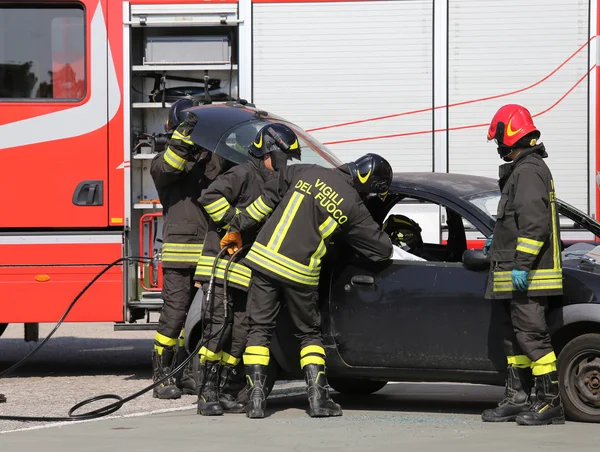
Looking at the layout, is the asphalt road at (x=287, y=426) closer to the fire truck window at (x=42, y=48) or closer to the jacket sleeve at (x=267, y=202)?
the jacket sleeve at (x=267, y=202)

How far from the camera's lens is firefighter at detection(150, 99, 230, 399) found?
29.0 feet

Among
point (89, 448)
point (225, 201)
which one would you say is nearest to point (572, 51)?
point (225, 201)

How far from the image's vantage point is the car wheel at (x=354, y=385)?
346 inches

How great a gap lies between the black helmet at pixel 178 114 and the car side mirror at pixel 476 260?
8.04ft

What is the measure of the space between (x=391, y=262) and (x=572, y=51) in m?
3.34

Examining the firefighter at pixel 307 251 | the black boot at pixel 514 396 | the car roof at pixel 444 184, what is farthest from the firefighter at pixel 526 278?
the firefighter at pixel 307 251

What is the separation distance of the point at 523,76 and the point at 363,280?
3.23 meters

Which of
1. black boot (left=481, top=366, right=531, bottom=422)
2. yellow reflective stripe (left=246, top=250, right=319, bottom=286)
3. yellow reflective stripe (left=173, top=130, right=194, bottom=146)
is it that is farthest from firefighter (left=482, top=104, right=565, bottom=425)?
yellow reflective stripe (left=173, top=130, right=194, bottom=146)

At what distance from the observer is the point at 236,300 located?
7988 millimetres

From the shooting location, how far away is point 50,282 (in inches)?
387

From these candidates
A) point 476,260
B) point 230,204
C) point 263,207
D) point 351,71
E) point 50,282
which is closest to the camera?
point 476,260

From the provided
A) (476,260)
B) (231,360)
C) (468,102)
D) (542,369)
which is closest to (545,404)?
(542,369)

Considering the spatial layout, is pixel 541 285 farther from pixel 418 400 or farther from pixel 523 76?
pixel 523 76

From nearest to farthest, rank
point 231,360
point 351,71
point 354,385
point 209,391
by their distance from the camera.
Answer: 1. point 209,391
2. point 231,360
3. point 354,385
4. point 351,71
